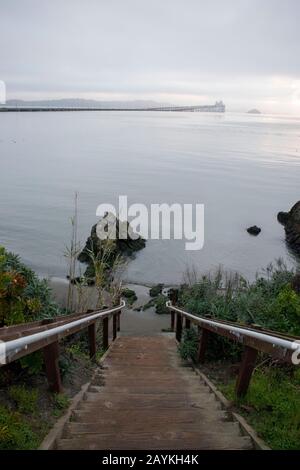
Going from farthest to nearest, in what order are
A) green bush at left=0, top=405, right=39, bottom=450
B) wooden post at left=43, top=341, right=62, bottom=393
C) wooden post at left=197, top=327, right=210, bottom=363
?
1. wooden post at left=197, top=327, right=210, bottom=363
2. wooden post at left=43, top=341, right=62, bottom=393
3. green bush at left=0, top=405, right=39, bottom=450

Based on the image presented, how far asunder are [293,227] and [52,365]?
27.1 metres

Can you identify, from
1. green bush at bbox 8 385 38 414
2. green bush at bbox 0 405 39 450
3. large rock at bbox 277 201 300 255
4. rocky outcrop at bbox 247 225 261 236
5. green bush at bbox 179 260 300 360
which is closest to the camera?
Answer: green bush at bbox 0 405 39 450

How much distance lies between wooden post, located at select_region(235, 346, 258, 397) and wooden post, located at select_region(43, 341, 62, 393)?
5.98ft

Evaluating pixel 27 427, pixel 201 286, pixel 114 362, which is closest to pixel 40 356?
pixel 27 427

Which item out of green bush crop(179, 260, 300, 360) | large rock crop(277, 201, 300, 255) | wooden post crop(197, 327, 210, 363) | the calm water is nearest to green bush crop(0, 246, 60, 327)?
wooden post crop(197, 327, 210, 363)

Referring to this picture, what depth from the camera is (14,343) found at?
308 cm

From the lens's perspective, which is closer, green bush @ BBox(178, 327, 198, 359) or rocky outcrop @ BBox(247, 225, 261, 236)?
green bush @ BBox(178, 327, 198, 359)

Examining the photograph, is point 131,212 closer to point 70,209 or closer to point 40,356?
point 70,209

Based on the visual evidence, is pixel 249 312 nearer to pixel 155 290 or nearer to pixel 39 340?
pixel 39 340

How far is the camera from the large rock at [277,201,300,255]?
27266mm

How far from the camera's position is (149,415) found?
4383mm

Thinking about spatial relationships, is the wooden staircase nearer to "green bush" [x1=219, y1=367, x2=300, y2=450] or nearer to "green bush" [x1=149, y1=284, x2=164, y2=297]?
"green bush" [x1=219, y1=367, x2=300, y2=450]

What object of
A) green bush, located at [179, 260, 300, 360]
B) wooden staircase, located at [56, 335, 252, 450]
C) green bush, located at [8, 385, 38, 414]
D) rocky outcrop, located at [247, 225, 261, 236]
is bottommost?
wooden staircase, located at [56, 335, 252, 450]
